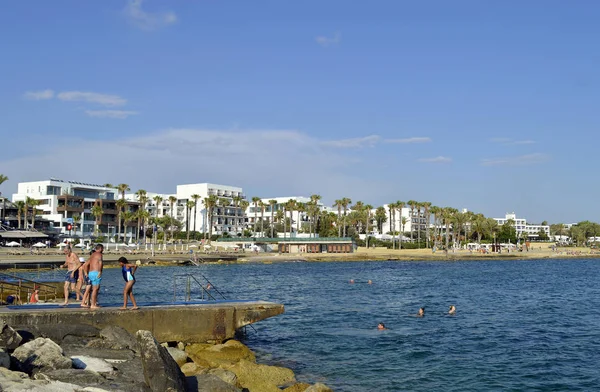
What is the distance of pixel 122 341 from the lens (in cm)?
1714

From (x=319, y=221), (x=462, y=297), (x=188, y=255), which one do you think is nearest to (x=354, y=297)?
(x=462, y=297)

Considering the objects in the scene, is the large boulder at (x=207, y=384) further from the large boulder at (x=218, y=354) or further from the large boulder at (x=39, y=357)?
the large boulder at (x=218, y=354)

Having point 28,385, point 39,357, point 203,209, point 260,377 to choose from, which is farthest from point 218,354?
point 203,209

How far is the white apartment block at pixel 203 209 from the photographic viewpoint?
551 feet

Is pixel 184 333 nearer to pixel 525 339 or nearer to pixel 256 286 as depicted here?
pixel 525 339

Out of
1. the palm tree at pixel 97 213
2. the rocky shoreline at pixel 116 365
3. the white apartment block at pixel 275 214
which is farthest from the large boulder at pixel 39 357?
the white apartment block at pixel 275 214

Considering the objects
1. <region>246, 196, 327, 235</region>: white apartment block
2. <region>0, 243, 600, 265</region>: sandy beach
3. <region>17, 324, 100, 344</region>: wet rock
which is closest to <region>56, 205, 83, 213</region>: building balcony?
<region>0, 243, 600, 265</region>: sandy beach

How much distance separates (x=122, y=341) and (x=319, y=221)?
530ft

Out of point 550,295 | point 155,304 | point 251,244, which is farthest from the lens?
point 251,244

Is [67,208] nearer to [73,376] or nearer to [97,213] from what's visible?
[97,213]

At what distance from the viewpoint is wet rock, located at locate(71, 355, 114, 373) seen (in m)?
14.1

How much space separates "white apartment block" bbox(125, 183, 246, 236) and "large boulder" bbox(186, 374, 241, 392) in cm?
15121

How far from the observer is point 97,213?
12381cm

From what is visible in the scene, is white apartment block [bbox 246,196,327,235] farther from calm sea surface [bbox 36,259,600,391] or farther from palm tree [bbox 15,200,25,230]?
calm sea surface [bbox 36,259,600,391]
